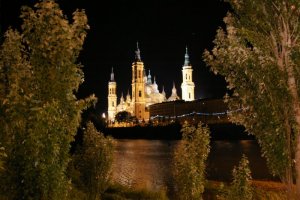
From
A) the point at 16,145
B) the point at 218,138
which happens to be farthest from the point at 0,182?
the point at 218,138

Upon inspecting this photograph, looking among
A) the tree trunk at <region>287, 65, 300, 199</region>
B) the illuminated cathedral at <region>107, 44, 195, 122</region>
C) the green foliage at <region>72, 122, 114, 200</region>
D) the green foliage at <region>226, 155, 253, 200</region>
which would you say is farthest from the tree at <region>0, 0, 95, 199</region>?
the illuminated cathedral at <region>107, 44, 195, 122</region>

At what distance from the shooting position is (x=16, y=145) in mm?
6523

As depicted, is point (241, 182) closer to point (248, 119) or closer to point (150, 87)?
point (248, 119)

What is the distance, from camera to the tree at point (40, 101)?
21.1 feet

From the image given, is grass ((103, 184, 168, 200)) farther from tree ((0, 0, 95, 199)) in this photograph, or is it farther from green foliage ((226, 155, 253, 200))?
tree ((0, 0, 95, 199))

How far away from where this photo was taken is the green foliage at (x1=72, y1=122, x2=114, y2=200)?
44.2 ft

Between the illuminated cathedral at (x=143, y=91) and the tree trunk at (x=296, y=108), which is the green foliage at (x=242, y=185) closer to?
the tree trunk at (x=296, y=108)

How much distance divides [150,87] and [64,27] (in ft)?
619

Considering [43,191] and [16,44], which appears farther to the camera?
[16,44]

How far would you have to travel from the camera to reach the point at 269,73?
9094 mm

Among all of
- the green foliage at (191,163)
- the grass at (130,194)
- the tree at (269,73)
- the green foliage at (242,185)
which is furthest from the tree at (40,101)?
the grass at (130,194)

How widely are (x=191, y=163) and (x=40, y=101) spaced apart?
6.27 meters

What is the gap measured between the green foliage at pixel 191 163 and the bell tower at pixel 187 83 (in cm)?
16620

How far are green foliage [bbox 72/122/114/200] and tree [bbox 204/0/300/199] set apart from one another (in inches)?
205
